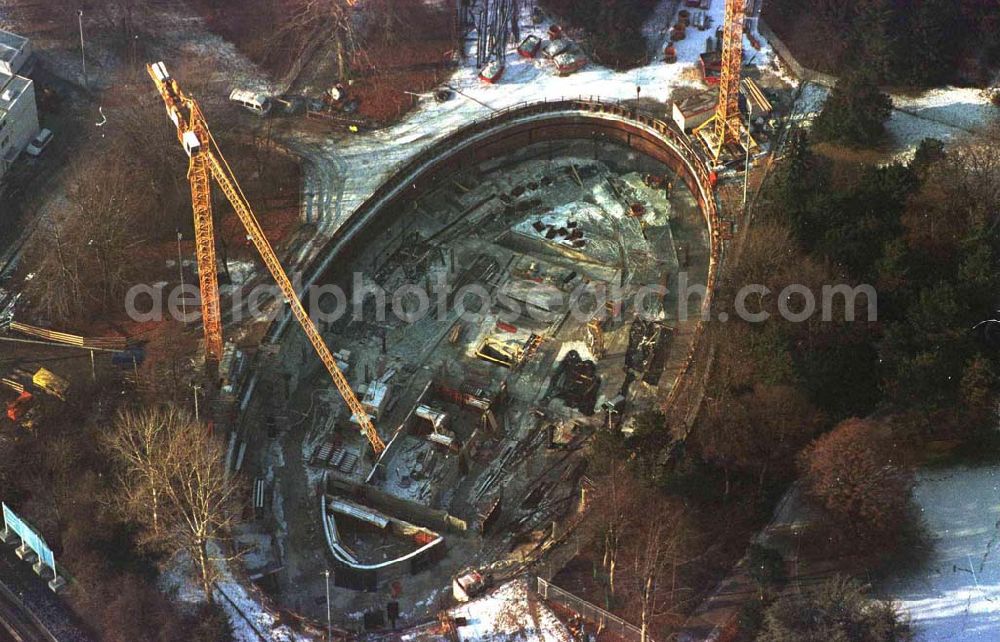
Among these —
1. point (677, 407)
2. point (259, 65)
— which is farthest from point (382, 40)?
point (677, 407)

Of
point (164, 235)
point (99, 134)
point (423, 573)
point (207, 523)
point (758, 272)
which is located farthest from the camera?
point (99, 134)

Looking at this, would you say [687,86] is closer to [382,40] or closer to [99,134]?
[382,40]

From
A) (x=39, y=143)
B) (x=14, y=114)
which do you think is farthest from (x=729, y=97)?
(x=14, y=114)

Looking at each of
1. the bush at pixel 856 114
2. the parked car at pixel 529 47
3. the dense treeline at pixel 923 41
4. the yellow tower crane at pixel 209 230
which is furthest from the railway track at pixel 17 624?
the dense treeline at pixel 923 41

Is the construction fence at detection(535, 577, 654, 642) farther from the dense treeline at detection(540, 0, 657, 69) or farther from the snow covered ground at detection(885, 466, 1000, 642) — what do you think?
the dense treeline at detection(540, 0, 657, 69)

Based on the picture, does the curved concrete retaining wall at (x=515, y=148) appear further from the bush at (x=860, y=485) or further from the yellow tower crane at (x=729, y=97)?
the bush at (x=860, y=485)

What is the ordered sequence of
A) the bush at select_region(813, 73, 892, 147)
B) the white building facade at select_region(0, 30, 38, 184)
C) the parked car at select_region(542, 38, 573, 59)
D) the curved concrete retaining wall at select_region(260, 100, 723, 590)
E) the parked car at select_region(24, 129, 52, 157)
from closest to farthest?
the curved concrete retaining wall at select_region(260, 100, 723, 590) → the bush at select_region(813, 73, 892, 147) → the white building facade at select_region(0, 30, 38, 184) → the parked car at select_region(24, 129, 52, 157) → the parked car at select_region(542, 38, 573, 59)

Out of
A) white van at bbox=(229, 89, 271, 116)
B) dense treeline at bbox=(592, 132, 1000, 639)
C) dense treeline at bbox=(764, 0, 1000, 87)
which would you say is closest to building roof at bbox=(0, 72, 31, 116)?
white van at bbox=(229, 89, 271, 116)
